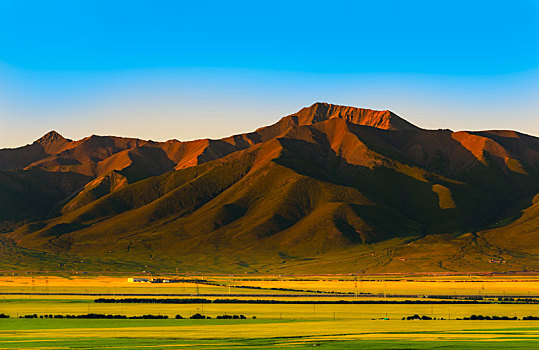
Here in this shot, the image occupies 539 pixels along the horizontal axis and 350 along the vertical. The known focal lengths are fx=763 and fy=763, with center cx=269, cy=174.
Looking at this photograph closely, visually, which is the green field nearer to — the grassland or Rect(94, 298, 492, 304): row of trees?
the grassland

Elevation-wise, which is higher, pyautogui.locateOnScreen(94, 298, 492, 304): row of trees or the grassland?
the grassland

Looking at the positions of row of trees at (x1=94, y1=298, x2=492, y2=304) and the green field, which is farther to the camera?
row of trees at (x1=94, y1=298, x2=492, y2=304)

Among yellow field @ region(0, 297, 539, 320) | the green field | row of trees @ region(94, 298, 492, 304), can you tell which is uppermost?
the green field

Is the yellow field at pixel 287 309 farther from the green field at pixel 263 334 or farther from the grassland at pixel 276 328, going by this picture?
the green field at pixel 263 334

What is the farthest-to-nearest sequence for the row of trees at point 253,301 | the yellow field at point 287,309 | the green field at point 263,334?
the row of trees at point 253,301 → the yellow field at point 287,309 → the green field at point 263,334

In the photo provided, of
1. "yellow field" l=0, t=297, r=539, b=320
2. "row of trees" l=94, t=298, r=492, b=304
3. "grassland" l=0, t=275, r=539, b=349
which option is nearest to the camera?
"grassland" l=0, t=275, r=539, b=349

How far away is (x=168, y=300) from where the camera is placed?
14375 centimetres

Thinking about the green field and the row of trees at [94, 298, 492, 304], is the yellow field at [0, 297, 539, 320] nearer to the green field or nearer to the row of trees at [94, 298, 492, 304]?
the row of trees at [94, 298, 492, 304]

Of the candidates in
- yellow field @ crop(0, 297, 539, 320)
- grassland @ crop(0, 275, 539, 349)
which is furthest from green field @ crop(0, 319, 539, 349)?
yellow field @ crop(0, 297, 539, 320)

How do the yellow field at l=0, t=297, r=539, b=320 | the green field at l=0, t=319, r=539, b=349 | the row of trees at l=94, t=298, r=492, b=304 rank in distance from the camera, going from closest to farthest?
the green field at l=0, t=319, r=539, b=349
the yellow field at l=0, t=297, r=539, b=320
the row of trees at l=94, t=298, r=492, b=304

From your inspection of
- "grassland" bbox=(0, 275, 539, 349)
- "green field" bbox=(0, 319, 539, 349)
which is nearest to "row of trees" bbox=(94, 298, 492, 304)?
"grassland" bbox=(0, 275, 539, 349)

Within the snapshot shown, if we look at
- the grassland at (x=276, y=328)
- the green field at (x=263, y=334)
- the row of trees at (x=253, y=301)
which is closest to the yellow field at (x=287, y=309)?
the grassland at (x=276, y=328)

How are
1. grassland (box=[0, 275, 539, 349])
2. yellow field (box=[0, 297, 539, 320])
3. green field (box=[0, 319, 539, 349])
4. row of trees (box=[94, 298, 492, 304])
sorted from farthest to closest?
row of trees (box=[94, 298, 492, 304])
yellow field (box=[0, 297, 539, 320])
grassland (box=[0, 275, 539, 349])
green field (box=[0, 319, 539, 349])

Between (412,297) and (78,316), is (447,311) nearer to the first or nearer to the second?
(412,297)
